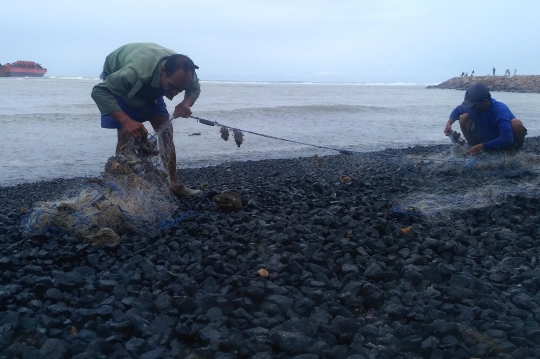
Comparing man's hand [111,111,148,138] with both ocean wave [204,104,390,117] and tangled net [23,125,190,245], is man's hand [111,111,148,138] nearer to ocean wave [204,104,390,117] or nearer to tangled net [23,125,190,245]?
tangled net [23,125,190,245]

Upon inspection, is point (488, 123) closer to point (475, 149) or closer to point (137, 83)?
point (475, 149)

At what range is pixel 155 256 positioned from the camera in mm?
3742

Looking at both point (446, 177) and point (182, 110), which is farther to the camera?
point (446, 177)

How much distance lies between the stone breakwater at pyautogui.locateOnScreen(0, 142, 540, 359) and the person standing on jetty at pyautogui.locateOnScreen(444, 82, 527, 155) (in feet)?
6.64

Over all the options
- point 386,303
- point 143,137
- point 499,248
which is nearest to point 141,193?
point 143,137

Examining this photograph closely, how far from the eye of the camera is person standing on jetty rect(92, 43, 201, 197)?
180 inches

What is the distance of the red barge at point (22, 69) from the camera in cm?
6945

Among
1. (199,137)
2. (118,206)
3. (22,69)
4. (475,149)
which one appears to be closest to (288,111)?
(199,137)

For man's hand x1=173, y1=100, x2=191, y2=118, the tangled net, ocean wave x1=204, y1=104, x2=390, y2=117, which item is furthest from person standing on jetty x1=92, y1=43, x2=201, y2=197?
ocean wave x1=204, y1=104, x2=390, y2=117

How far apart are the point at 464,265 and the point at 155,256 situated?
2450mm

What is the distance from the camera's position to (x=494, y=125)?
7.12m

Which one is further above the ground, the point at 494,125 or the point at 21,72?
the point at 21,72

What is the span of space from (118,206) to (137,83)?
1259 millimetres

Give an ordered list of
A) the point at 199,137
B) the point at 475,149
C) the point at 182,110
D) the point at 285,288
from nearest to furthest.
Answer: the point at 285,288
the point at 182,110
the point at 475,149
the point at 199,137
